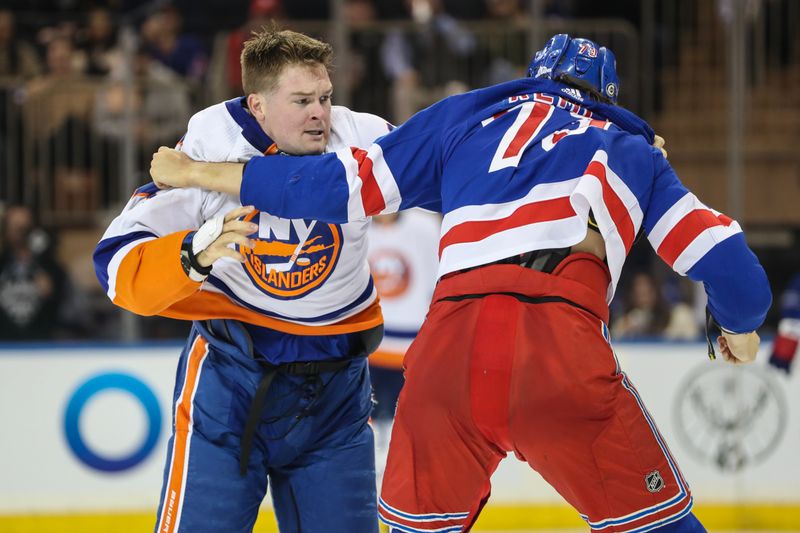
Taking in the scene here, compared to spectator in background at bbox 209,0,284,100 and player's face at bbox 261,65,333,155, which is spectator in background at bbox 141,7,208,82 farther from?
player's face at bbox 261,65,333,155

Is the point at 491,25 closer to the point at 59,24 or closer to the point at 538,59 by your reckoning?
the point at 59,24

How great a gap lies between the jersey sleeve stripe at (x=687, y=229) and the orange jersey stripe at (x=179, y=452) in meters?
1.21

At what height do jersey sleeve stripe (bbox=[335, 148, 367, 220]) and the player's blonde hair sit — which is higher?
the player's blonde hair

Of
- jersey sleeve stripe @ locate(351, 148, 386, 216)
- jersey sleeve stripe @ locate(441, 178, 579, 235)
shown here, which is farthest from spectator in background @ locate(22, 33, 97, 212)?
jersey sleeve stripe @ locate(441, 178, 579, 235)

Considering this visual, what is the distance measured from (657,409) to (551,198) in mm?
3531

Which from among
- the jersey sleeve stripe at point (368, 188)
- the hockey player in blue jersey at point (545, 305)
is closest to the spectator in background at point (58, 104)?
the jersey sleeve stripe at point (368, 188)

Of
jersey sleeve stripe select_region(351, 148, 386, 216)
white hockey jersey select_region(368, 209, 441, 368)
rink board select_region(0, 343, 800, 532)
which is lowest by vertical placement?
rink board select_region(0, 343, 800, 532)

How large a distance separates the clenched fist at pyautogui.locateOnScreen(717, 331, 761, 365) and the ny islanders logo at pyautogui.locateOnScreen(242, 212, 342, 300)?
3.07 feet

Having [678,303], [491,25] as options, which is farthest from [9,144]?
[678,303]

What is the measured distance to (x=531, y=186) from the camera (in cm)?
254

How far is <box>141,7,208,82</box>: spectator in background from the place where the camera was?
7.30 meters

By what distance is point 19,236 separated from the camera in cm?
651

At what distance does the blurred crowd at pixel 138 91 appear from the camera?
21.1 feet

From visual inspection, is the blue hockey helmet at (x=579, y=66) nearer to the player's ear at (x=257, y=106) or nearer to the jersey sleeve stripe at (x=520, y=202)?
the jersey sleeve stripe at (x=520, y=202)
